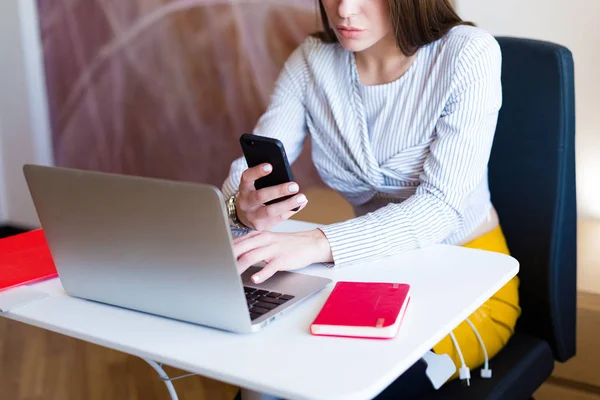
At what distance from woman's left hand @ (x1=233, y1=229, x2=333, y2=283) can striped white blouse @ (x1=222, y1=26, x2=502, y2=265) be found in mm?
25

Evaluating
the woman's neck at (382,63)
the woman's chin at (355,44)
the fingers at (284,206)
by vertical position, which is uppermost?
the woman's chin at (355,44)

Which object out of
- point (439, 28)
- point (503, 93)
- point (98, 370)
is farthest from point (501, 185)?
point (98, 370)

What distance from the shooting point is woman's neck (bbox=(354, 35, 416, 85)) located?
1.45m

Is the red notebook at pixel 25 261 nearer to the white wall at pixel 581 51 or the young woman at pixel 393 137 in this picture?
the young woman at pixel 393 137

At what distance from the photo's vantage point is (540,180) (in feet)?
4.60

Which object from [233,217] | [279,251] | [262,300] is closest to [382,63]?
[233,217]

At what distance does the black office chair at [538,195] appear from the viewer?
53.6 inches

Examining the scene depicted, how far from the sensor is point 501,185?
148cm

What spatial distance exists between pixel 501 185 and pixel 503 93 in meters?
0.18

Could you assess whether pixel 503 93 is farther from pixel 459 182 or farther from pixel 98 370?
pixel 98 370

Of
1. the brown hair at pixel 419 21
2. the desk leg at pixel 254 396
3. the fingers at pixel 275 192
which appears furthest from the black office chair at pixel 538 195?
the fingers at pixel 275 192

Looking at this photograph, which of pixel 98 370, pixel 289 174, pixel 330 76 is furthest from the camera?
pixel 98 370

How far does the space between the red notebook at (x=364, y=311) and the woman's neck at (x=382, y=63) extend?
0.59 m

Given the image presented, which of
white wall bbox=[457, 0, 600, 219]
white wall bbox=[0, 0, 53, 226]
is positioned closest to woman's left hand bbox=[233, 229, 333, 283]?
white wall bbox=[457, 0, 600, 219]
